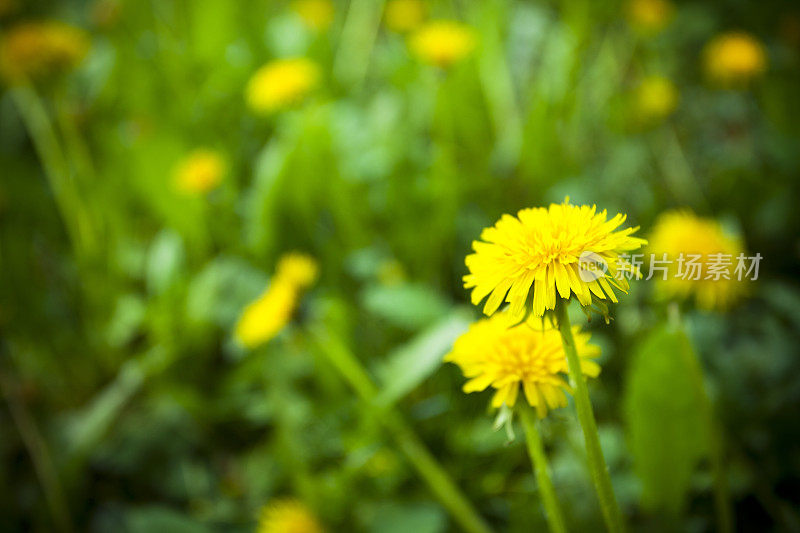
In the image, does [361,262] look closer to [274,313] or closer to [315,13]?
[274,313]

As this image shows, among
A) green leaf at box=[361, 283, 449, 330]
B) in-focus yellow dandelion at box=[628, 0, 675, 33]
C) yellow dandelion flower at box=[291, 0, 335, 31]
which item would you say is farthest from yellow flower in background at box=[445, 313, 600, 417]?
yellow dandelion flower at box=[291, 0, 335, 31]

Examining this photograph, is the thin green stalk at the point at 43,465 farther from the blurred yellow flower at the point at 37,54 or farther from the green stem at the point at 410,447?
the blurred yellow flower at the point at 37,54

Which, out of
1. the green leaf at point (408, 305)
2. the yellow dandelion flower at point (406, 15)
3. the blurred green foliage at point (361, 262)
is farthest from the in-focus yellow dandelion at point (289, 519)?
the yellow dandelion flower at point (406, 15)

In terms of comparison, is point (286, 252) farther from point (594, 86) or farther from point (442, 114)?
point (594, 86)

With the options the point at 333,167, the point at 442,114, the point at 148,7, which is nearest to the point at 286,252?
the point at 333,167

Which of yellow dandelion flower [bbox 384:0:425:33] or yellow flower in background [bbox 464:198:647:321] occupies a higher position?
yellow dandelion flower [bbox 384:0:425:33]

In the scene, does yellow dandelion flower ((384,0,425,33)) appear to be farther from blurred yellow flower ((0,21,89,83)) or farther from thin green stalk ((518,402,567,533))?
thin green stalk ((518,402,567,533))
